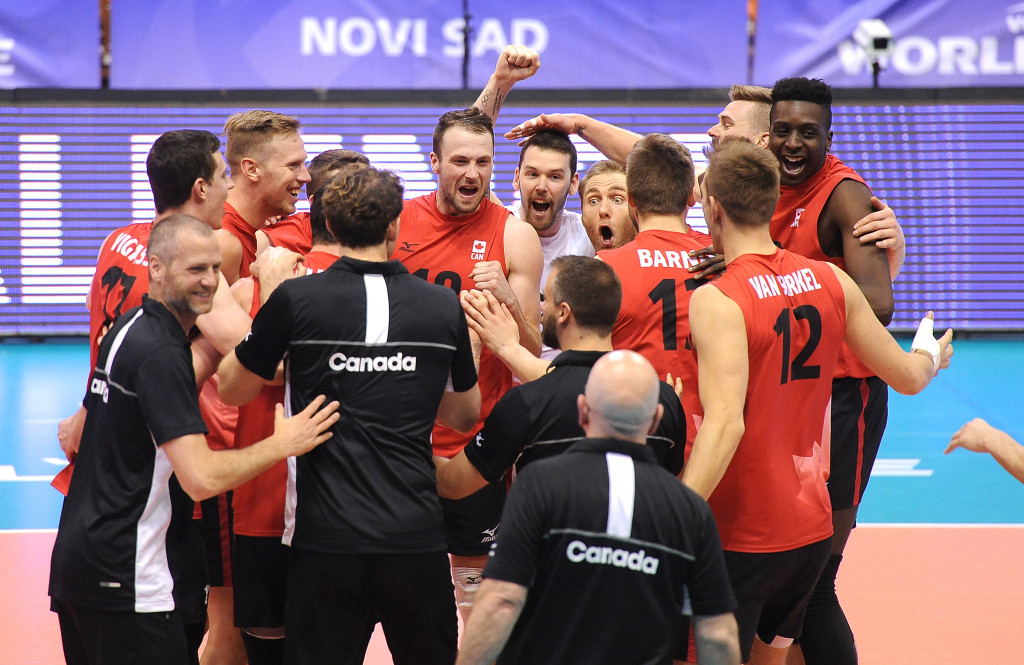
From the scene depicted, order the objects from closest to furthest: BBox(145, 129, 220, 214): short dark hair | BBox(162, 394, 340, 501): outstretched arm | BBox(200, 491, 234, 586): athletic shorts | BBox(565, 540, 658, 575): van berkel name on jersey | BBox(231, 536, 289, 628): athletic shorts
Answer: BBox(565, 540, 658, 575): van berkel name on jersey
BBox(162, 394, 340, 501): outstretched arm
BBox(231, 536, 289, 628): athletic shorts
BBox(145, 129, 220, 214): short dark hair
BBox(200, 491, 234, 586): athletic shorts

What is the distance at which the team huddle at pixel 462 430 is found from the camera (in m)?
3.43

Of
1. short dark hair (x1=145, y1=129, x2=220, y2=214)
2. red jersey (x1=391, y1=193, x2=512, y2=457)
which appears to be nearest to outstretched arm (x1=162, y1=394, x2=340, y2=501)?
short dark hair (x1=145, y1=129, x2=220, y2=214)

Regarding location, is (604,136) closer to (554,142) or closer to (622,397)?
A: (554,142)

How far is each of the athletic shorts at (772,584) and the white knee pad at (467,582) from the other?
5.85 ft

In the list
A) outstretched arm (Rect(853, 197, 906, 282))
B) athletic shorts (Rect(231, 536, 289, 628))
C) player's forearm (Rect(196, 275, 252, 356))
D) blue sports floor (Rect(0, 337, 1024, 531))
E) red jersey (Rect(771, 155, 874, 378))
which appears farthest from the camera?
blue sports floor (Rect(0, 337, 1024, 531))

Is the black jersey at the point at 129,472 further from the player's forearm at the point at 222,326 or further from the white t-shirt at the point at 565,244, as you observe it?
the white t-shirt at the point at 565,244

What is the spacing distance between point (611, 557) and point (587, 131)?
4.11 metres

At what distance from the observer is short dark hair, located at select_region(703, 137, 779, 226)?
4.36 m

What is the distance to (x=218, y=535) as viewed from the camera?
5.28 metres

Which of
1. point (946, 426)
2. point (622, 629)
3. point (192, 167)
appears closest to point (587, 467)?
point (622, 629)

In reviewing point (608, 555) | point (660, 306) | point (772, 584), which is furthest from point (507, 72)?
point (608, 555)

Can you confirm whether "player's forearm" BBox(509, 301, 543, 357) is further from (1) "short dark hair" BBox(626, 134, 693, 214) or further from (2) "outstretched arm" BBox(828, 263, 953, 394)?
(2) "outstretched arm" BBox(828, 263, 953, 394)

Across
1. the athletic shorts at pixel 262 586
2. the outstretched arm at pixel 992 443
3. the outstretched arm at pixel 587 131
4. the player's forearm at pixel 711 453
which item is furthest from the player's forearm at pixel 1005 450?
the outstretched arm at pixel 587 131

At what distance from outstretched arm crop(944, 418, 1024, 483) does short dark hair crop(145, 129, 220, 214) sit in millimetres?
3342
